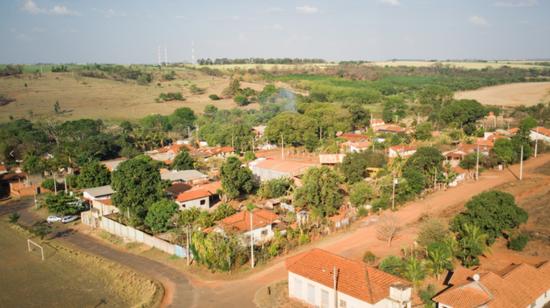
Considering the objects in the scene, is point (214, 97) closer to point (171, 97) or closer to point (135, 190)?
point (171, 97)

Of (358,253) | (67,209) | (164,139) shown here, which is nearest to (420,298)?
(358,253)

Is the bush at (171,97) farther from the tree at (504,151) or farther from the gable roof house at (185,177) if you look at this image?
the tree at (504,151)

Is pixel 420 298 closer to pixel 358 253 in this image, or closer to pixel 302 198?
pixel 358 253

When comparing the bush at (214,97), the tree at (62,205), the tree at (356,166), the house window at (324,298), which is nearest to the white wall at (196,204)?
the tree at (62,205)

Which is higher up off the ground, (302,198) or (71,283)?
(302,198)

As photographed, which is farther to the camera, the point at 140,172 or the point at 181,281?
the point at 140,172

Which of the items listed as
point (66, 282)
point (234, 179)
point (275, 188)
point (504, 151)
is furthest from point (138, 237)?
point (504, 151)
